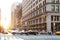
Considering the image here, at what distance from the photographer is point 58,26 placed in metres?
71.8

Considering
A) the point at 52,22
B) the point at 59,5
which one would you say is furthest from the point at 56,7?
the point at 52,22

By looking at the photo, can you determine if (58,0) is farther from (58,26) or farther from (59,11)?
(58,26)

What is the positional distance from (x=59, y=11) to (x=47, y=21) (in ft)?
18.9

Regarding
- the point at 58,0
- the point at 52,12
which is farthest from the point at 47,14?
the point at 58,0

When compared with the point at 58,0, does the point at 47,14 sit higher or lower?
lower

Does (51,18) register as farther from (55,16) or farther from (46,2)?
(46,2)

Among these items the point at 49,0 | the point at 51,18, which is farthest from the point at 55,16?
the point at 49,0

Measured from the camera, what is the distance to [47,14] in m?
70.0

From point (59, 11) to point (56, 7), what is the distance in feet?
6.42

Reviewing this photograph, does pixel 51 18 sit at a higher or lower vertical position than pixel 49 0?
lower

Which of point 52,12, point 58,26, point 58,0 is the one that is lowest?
point 58,26

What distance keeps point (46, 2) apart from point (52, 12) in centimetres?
410

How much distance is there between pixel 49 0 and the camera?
70.9 metres

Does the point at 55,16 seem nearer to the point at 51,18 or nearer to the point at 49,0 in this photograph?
the point at 51,18
